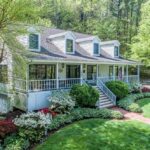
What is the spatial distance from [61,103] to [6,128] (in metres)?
5.01

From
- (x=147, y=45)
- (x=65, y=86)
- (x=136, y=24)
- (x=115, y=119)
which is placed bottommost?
(x=115, y=119)

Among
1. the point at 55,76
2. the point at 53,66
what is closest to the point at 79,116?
the point at 55,76

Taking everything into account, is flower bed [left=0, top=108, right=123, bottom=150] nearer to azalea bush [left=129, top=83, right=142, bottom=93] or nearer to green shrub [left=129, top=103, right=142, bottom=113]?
green shrub [left=129, top=103, right=142, bottom=113]

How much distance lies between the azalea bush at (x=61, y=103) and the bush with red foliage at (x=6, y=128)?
4253 millimetres

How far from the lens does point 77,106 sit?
1925cm

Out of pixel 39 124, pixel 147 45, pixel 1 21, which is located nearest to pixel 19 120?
pixel 39 124

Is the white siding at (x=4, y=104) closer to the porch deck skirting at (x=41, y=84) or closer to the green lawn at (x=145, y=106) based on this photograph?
the porch deck skirting at (x=41, y=84)

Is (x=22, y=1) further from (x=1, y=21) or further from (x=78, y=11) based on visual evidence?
(x=78, y=11)

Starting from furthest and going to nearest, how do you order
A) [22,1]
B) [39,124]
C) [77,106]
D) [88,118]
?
[77,106]
[88,118]
[39,124]
[22,1]

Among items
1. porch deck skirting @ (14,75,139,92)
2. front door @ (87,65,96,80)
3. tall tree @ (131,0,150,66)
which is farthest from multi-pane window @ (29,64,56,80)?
tall tree @ (131,0,150,66)

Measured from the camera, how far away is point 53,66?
905 inches

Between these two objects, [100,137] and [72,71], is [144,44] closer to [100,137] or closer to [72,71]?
[72,71]

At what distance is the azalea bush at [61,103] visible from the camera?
56.6ft

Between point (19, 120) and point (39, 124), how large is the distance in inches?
44.0
